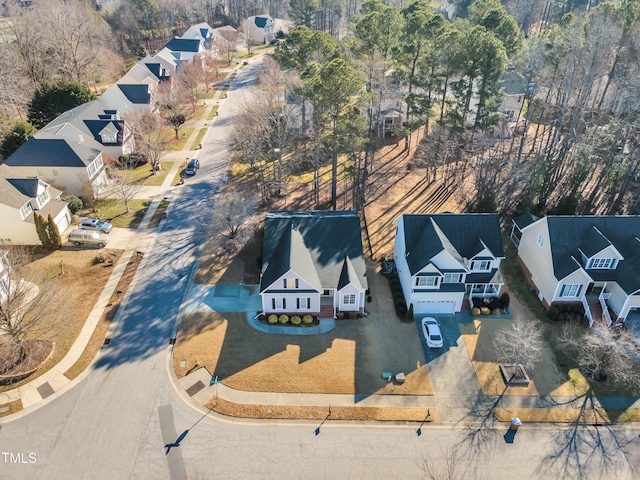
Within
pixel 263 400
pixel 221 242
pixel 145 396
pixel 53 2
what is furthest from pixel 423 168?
pixel 53 2

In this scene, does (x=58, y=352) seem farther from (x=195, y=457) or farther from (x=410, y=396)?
(x=410, y=396)

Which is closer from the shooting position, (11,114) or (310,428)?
(310,428)

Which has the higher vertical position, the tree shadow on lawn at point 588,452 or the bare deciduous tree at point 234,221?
the bare deciduous tree at point 234,221

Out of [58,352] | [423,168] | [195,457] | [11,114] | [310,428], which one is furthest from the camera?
[11,114]

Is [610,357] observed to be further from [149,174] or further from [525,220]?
[149,174]

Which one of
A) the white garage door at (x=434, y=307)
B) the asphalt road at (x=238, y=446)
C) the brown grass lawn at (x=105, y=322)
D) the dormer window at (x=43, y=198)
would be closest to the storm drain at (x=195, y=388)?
the asphalt road at (x=238, y=446)

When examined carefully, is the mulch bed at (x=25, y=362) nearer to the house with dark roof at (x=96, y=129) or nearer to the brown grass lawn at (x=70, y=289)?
the brown grass lawn at (x=70, y=289)

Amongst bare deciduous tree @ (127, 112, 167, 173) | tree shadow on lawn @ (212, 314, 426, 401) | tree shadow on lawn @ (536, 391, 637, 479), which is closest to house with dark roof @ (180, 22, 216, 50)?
bare deciduous tree @ (127, 112, 167, 173)
